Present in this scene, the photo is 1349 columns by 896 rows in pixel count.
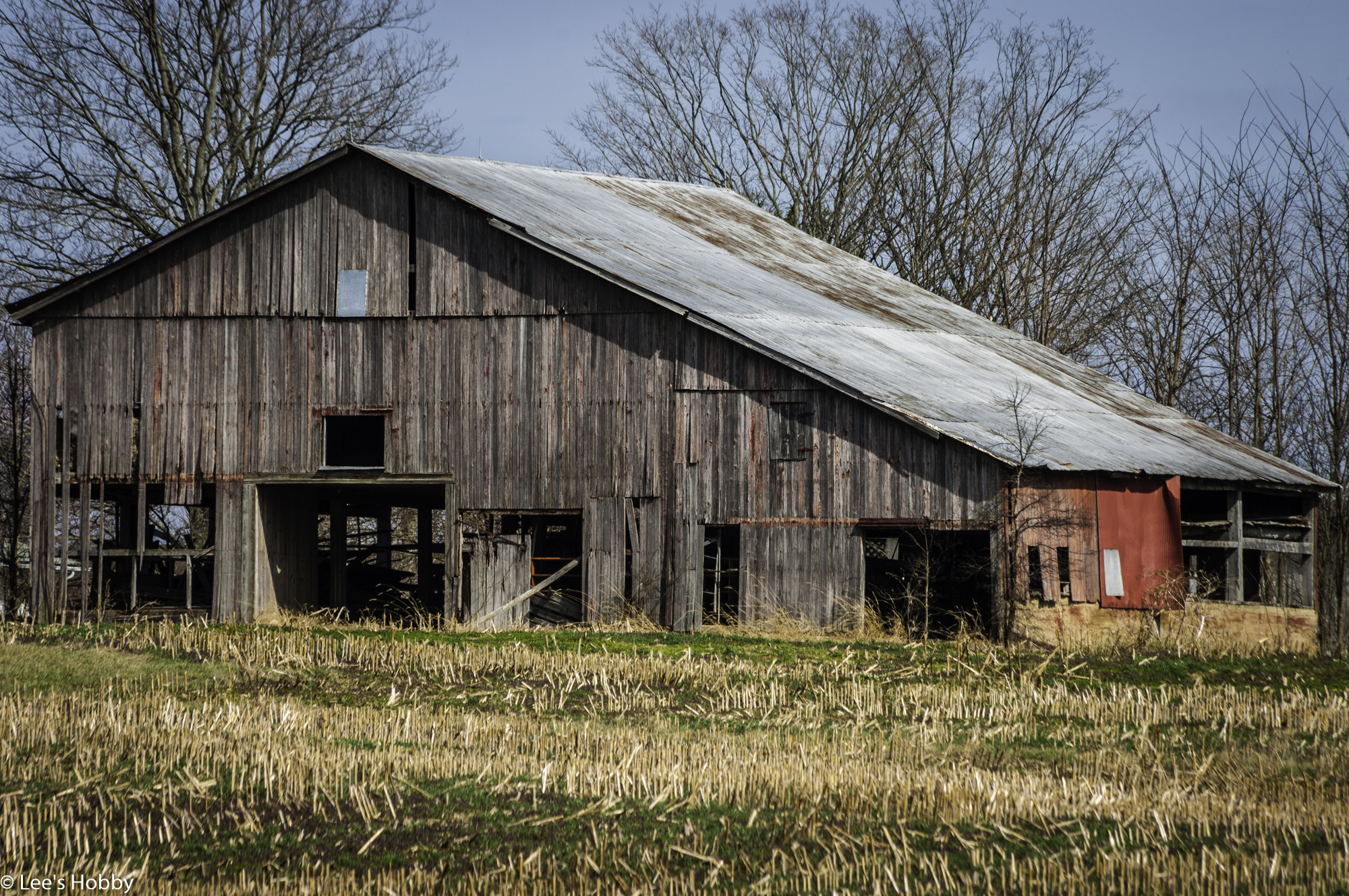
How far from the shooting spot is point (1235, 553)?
22672 millimetres

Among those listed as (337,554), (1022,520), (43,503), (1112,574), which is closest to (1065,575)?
(1112,574)

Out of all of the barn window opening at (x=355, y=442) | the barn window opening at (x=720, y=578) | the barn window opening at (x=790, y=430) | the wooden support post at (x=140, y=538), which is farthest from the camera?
the barn window opening at (x=355, y=442)

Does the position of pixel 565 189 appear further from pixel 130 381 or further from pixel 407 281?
pixel 130 381

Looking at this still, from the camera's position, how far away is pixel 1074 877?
6.84 m

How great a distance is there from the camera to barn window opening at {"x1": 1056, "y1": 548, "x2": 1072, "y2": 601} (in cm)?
1931

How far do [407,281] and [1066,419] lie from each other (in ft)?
36.9

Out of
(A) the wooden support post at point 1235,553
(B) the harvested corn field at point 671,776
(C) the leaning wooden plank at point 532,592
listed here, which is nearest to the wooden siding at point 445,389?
(C) the leaning wooden plank at point 532,592

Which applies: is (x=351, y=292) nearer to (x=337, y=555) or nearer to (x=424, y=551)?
(x=337, y=555)

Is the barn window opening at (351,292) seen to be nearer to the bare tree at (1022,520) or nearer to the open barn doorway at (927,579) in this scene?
the open barn doorway at (927,579)

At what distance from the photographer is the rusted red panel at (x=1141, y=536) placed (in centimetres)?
1986

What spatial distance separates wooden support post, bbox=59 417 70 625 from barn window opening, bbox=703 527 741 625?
10.1 metres

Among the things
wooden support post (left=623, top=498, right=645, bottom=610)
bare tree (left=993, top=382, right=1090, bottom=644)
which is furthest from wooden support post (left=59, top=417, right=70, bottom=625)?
bare tree (left=993, top=382, right=1090, bottom=644)

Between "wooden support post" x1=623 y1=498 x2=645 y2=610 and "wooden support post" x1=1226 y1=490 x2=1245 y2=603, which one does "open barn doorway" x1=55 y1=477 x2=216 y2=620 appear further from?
"wooden support post" x1=1226 y1=490 x2=1245 y2=603

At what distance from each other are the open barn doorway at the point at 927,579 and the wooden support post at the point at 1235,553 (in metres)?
3.97
